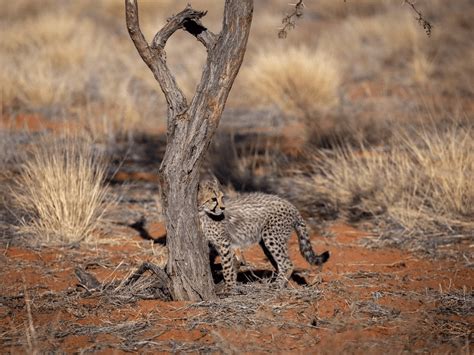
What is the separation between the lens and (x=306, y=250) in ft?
20.8

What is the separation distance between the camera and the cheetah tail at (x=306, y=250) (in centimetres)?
627

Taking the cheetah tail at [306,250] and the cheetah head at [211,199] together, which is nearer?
the cheetah head at [211,199]

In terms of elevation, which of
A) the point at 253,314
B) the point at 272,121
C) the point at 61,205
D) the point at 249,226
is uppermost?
the point at 272,121

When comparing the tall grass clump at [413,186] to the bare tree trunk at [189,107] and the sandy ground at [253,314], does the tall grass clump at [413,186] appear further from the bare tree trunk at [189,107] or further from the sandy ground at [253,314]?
the bare tree trunk at [189,107]

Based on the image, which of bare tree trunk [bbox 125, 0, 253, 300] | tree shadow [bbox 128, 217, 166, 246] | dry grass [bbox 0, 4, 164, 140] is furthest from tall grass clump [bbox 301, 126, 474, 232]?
dry grass [bbox 0, 4, 164, 140]

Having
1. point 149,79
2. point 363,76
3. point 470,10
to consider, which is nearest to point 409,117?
point 363,76

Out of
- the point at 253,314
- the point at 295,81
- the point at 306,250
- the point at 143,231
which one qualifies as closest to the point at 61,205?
the point at 143,231

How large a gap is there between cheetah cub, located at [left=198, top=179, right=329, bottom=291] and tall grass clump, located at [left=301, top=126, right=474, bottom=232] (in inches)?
61.4

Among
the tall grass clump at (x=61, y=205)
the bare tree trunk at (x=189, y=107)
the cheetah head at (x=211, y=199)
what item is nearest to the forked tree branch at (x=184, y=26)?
the bare tree trunk at (x=189, y=107)

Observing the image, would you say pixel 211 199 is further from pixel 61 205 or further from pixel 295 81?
pixel 295 81

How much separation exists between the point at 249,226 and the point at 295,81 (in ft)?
24.2

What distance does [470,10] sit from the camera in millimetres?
19438

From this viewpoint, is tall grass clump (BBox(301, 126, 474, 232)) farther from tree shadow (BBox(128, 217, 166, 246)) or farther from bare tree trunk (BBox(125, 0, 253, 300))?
bare tree trunk (BBox(125, 0, 253, 300))

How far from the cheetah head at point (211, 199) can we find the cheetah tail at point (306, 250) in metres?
0.76
